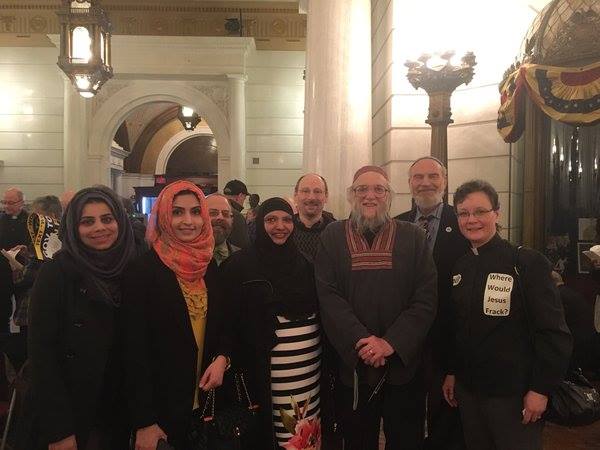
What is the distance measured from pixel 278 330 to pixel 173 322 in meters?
0.55

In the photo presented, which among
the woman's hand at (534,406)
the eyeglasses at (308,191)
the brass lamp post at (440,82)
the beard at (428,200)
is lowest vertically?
the woman's hand at (534,406)

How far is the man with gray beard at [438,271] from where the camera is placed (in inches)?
96.0

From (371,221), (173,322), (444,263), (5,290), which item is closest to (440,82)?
(444,263)

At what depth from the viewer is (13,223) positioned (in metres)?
5.43

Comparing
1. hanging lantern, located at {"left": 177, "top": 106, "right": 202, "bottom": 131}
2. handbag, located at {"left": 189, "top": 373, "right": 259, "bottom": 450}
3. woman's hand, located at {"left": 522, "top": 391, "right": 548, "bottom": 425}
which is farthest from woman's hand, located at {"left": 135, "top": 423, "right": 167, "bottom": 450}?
hanging lantern, located at {"left": 177, "top": 106, "right": 202, "bottom": 131}

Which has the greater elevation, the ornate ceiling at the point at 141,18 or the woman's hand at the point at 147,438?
the ornate ceiling at the point at 141,18

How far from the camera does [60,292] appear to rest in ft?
6.20

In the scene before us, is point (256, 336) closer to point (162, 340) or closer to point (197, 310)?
point (197, 310)

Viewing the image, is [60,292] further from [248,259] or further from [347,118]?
[347,118]

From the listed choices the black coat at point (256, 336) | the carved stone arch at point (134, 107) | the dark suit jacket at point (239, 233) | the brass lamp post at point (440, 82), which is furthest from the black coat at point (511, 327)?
the carved stone arch at point (134, 107)

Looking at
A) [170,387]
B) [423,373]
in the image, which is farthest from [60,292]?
[423,373]

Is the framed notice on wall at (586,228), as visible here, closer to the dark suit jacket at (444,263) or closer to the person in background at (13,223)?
the dark suit jacket at (444,263)

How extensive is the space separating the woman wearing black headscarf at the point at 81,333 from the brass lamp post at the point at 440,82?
300cm

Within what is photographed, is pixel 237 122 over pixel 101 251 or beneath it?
over
